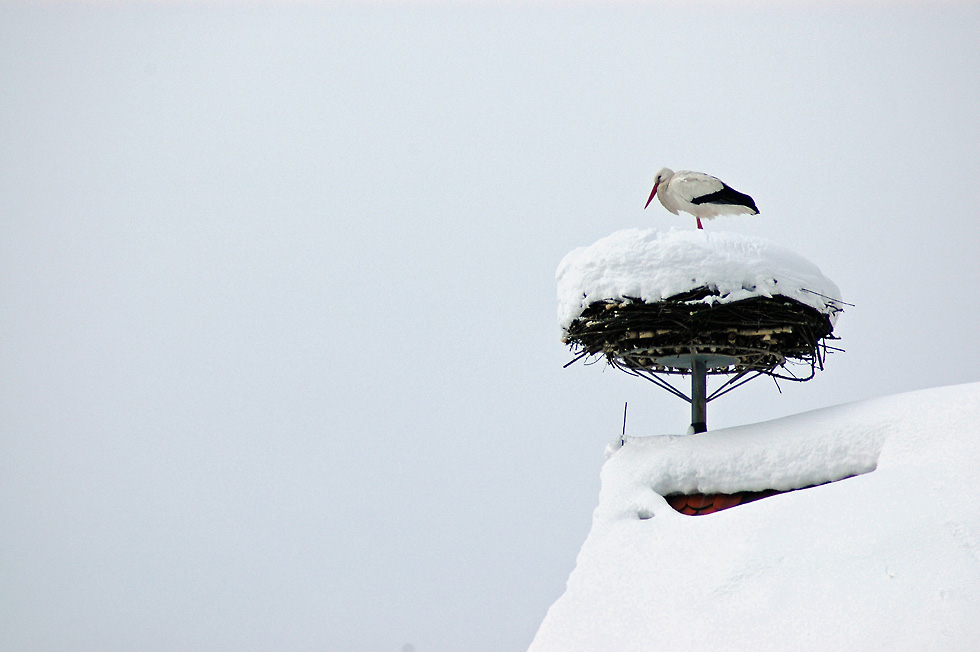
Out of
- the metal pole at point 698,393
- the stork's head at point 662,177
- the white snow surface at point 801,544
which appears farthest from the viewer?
the stork's head at point 662,177

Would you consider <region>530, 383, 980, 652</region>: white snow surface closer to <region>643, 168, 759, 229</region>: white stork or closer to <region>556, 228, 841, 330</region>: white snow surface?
<region>556, 228, 841, 330</region>: white snow surface

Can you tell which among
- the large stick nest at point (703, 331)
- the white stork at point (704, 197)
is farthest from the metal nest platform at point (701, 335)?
the white stork at point (704, 197)

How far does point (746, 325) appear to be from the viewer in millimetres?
6082

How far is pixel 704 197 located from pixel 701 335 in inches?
66.7

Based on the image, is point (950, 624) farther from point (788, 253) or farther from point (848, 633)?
point (788, 253)

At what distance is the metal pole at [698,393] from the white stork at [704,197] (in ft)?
4.43

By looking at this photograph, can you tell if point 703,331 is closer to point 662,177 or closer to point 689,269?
point 689,269

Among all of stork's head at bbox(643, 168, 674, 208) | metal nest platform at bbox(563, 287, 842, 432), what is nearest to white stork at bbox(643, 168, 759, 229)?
stork's head at bbox(643, 168, 674, 208)

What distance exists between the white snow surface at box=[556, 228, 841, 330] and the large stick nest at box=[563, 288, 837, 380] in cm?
8

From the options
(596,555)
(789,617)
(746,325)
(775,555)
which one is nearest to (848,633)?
(789,617)

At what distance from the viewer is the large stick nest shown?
19.5ft

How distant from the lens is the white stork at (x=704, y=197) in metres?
7.39

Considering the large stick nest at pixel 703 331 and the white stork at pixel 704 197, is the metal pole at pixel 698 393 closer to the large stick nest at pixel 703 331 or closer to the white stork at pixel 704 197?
the large stick nest at pixel 703 331

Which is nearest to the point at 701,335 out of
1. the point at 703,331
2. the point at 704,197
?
the point at 703,331
